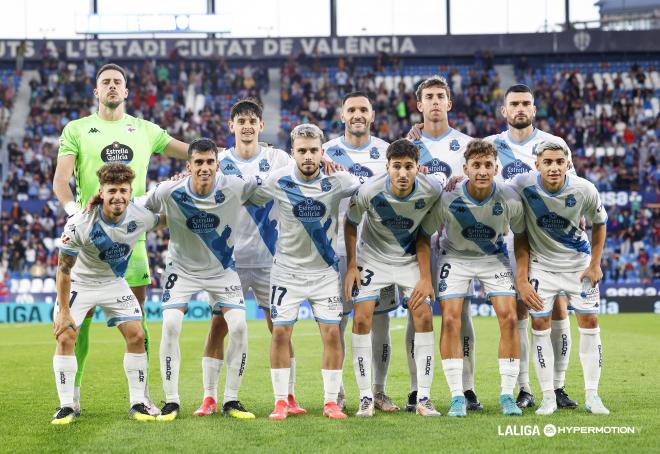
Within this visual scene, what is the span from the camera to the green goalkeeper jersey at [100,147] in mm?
8664

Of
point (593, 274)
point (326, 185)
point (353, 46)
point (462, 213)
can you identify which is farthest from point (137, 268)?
point (353, 46)

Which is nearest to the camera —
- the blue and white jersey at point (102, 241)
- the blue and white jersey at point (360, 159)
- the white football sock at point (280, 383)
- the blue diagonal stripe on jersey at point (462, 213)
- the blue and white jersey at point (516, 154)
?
the blue and white jersey at point (102, 241)

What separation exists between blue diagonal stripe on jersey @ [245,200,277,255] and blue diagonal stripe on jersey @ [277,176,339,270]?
714 millimetres

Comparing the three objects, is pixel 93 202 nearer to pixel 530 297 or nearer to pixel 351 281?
pixel 351 281

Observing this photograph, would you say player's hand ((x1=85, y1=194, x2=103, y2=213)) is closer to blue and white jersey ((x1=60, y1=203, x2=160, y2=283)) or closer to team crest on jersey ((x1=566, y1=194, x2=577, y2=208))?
blue and white jersey ((x1=60, y1=203, x2=160, y2=283))

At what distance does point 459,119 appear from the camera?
35.9 meters

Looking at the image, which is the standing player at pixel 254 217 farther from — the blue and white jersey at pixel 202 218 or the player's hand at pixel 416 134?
the player's hand at pixel 416 134

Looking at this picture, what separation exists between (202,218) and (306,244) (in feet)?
2.96

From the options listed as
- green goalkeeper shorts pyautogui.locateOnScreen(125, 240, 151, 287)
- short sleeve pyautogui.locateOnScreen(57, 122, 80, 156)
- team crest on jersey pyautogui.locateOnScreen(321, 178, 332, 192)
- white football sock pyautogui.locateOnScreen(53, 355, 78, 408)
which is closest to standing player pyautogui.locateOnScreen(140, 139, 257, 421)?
green goalkeeper shorts pyautogui.locateOnScreen(125, 240, 151, 287)

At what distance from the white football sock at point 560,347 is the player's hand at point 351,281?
1.93 metres

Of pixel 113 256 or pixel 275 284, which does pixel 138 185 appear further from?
pixel 275 284

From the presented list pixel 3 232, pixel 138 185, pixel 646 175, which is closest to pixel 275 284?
pixel 138 185

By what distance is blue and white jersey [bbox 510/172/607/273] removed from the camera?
7.94m

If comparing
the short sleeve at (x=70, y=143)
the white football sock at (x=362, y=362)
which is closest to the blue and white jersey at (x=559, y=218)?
the white football sock at (x=362, y=362)
